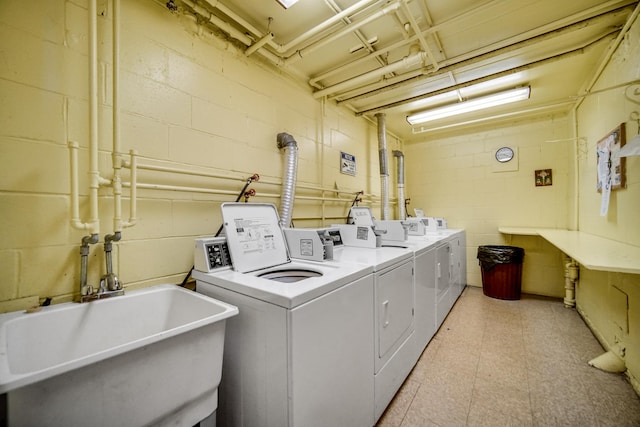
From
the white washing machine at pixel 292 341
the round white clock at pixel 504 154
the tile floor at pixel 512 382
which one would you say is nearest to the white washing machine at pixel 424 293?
the tile floor at pixel 512 382

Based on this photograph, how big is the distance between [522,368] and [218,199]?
98.4 inches

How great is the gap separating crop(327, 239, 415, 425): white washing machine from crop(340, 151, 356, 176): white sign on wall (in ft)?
4.90

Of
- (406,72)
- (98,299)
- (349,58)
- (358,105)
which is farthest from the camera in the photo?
(358,105)

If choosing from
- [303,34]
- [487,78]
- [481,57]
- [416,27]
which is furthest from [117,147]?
[487,78]

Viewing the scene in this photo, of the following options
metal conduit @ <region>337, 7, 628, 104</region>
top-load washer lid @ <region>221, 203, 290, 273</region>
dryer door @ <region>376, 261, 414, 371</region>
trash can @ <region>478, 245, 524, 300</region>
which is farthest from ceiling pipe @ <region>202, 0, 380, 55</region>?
trash can @ <region>478, 245, 524, 300</region>

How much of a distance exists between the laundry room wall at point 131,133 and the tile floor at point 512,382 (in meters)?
1.69

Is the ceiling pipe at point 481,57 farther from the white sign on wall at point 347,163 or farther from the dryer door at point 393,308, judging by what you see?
the dryer door at point 393,308

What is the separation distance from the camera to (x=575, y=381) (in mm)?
1677

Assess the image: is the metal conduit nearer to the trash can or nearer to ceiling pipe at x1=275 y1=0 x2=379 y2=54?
ceiling pipe at x1=275 y1=0 x2=379 y2=54

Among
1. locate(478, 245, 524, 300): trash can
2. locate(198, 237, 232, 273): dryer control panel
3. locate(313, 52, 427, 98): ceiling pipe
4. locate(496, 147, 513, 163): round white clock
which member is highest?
locate(313, 52, 427, 98): ceiling pipe

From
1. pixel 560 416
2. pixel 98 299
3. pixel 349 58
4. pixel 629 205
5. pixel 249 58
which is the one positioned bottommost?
pixel 560 416

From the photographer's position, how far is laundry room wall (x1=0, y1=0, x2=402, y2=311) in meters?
1.04

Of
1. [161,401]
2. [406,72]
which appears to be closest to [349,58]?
[406,72]

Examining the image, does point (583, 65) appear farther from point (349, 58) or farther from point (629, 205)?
point (349, 58)
